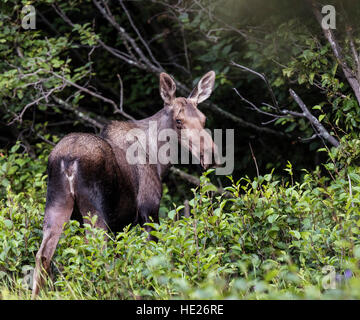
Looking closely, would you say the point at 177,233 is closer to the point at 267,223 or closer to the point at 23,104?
the point at 267,223

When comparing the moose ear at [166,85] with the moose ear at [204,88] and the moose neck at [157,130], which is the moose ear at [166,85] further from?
the moose ear at [204,88]

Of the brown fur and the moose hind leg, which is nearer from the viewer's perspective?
the moose hind leg

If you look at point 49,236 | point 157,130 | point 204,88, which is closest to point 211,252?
point 49,236

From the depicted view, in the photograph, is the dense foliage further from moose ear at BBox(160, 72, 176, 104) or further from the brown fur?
moose ear at BBox(160, 72, 176, 104)

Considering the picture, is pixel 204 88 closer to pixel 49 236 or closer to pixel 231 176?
pixel 231 176

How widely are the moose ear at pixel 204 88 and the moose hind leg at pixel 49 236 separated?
8.70 ft

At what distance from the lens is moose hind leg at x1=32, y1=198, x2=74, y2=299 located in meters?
5.01

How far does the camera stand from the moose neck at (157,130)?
688cm

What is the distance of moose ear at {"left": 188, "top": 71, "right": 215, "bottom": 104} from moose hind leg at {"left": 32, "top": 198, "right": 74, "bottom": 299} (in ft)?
8.70

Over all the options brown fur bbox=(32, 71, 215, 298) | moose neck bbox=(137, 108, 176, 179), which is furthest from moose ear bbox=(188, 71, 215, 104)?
brown fur bbox=(32, 71, 215, 298)

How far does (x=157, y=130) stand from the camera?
7.04 meters

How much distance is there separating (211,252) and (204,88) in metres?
3.36
